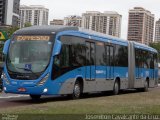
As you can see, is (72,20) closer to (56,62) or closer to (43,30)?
(43,30)


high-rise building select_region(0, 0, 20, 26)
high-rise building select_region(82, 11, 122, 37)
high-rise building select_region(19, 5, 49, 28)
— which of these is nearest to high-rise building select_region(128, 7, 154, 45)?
high-rise building select_region(82, 11, 122, 37)

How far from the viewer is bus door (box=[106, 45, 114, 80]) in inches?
953

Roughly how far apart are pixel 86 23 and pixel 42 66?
76936 mm

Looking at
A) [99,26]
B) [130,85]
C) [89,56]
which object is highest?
[99,26]

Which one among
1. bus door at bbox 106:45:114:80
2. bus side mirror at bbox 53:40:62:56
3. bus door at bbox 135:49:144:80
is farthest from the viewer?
bus door at bbox 135:49:144:80

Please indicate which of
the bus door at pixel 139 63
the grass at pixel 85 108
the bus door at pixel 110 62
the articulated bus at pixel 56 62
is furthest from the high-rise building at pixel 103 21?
the grass at pixel 85 108

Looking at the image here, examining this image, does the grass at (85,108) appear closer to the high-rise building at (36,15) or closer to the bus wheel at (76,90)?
the bus wheel at (76,90)

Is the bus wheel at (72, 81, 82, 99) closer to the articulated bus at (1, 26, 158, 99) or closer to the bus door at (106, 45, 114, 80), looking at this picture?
the articulated bus at (1, 26, 158, 99)

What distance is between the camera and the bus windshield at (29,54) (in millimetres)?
18203

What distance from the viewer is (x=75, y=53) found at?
793 inches

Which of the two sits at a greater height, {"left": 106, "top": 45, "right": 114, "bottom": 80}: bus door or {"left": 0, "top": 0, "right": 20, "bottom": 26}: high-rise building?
{"left": 0, "top": 0, "right": 20, "bottom": 26}: high-rise building

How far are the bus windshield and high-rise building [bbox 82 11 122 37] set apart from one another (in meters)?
75.8

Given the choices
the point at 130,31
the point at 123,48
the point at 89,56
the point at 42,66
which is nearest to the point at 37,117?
the point at 42,66

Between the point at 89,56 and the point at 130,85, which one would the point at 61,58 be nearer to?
the point at 89,56
